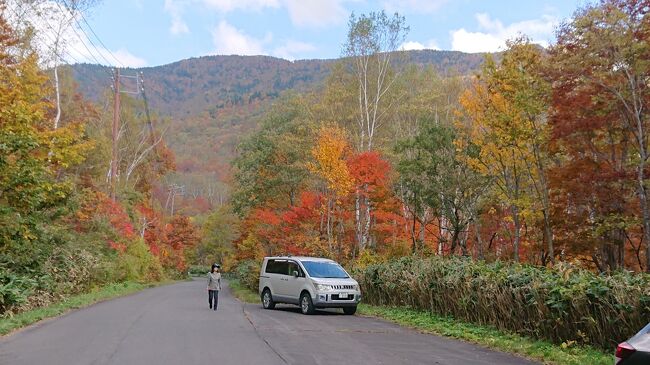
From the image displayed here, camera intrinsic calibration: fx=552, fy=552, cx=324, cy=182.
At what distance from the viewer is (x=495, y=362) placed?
29.5ft

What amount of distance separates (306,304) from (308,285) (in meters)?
0.61

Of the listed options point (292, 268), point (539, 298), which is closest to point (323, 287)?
point (292, 268)

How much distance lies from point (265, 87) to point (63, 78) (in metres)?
134

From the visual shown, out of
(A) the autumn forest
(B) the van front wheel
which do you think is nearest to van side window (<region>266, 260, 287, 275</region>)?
(B) the van front wheel

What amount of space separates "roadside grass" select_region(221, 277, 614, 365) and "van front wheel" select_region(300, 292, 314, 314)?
6.91ft

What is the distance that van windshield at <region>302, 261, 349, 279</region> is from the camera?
18.5 metres

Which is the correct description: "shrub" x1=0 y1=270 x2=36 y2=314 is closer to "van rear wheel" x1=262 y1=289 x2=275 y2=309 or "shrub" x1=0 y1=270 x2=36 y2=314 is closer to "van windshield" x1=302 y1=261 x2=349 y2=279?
"van rear wheel" x1=262 y1=289 x2=275 y2=309

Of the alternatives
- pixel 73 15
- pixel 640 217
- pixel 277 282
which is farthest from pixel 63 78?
pixel 640 217

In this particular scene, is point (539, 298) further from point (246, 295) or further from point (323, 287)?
point (246, 295)

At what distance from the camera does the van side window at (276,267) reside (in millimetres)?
19756

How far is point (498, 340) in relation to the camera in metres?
10.9

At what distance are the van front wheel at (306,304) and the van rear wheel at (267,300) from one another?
2.24 metres

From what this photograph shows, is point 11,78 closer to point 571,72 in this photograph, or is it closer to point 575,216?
point 571,72

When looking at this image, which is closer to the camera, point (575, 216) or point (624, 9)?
point (624, 9)
